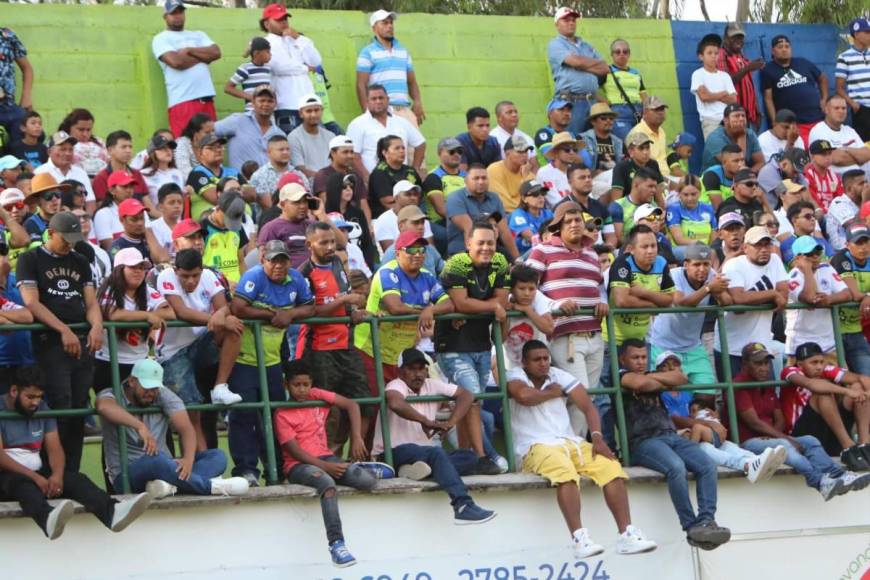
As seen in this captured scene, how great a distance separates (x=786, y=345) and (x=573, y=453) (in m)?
2.67

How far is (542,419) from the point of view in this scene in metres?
12.4

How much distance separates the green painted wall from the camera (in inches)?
665

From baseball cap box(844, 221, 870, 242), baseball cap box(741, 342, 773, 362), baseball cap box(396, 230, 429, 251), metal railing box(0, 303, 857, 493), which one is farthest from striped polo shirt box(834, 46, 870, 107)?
baseball cap box(396, 230, 429, 251)

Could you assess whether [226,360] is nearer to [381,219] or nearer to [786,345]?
[381,219]

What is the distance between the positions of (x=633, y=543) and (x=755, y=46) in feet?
31.6

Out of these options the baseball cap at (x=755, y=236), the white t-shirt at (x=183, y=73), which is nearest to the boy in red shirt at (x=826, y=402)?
the baseball cap at (x=755, y=236)

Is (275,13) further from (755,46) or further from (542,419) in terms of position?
(542,419)

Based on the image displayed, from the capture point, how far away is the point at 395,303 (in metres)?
12.2

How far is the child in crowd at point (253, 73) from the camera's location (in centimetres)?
1644

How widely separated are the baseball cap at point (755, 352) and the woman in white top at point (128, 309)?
4.57 m

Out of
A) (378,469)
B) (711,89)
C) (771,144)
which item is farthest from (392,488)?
(711,89)

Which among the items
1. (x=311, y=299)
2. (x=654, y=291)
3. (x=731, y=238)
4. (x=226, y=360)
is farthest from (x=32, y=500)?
(x=731, y=238)

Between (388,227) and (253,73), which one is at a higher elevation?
(253,73)

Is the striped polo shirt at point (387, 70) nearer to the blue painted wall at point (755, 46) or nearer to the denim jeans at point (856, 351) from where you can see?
the blue painted wall at point (755, 46)
